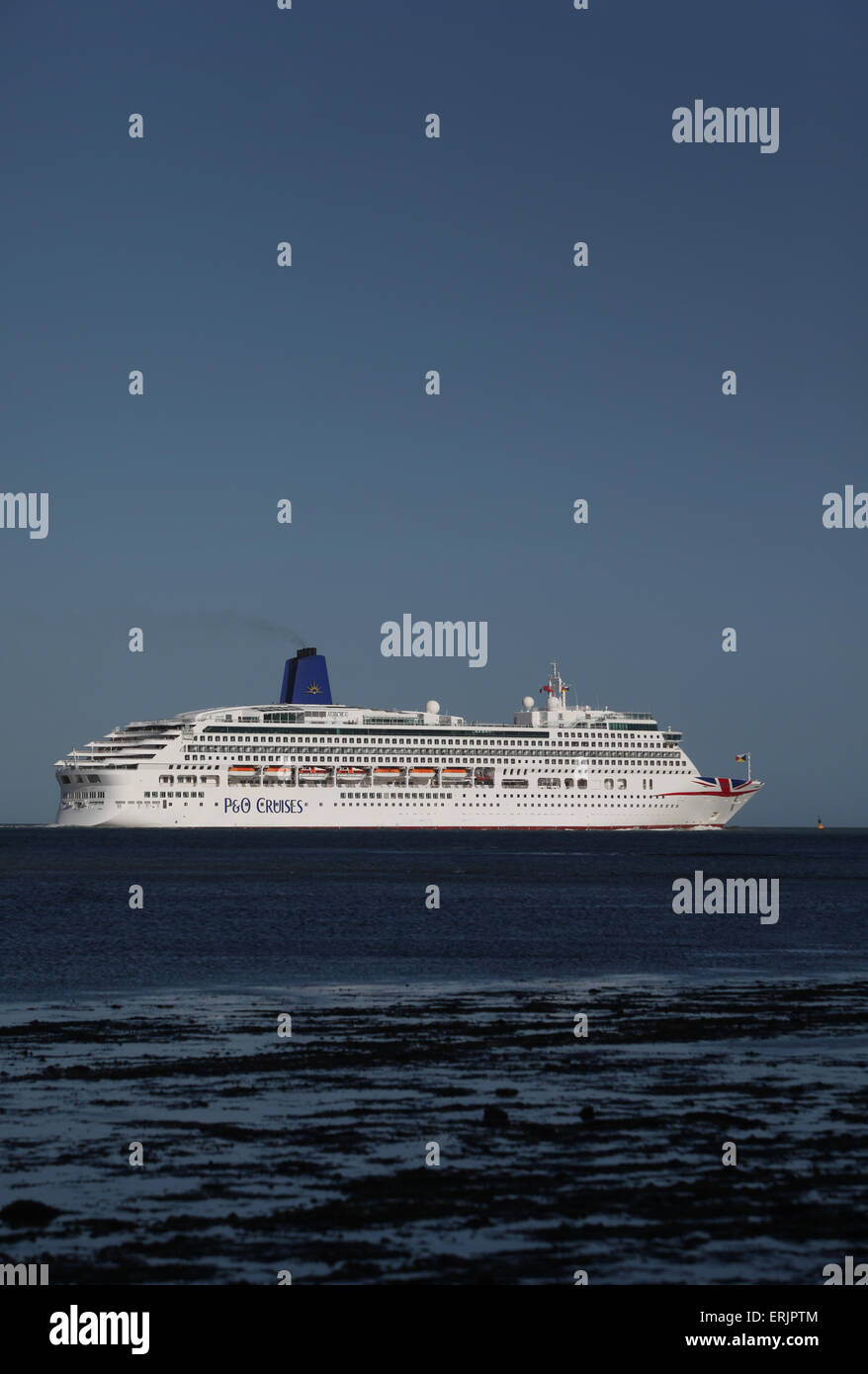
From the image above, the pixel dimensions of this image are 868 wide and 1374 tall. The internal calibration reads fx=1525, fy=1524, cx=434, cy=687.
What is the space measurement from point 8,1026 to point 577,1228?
1533 centimetres

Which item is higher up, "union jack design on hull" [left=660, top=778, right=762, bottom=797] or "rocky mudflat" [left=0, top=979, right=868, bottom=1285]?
"union jack design on hull" [left=660, top=778, right=762, bottom=797]

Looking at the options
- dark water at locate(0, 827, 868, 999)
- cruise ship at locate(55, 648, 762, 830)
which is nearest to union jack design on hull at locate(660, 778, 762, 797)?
cruise ship at locate(55, 648, 762, 830)

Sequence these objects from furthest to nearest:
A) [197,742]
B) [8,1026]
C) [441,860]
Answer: [197,742] → [441,860] → [8,1026]

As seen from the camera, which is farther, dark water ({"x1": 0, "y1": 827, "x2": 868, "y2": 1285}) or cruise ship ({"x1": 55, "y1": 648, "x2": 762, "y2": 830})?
cruise ship ({"x1": 55, "y1": 648, "x2": 762, "y2": 830})

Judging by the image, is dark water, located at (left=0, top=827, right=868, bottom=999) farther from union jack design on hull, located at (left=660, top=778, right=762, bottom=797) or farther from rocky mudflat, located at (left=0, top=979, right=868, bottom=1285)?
union jack design on hull, located at (left=660, top=778, right=762, bottom=797)

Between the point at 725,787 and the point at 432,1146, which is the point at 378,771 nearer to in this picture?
the point at 725,787

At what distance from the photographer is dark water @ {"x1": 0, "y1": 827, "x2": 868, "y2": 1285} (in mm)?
14008

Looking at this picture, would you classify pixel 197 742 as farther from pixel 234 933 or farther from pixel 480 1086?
pixel 480 1086

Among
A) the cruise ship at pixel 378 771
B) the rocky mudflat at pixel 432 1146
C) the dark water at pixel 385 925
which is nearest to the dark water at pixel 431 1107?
the rocky mudflat at pixel 432 1146

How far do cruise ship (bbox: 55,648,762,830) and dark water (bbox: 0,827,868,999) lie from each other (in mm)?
50077
